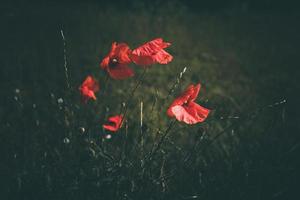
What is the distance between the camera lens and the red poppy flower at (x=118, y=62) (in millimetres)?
1354

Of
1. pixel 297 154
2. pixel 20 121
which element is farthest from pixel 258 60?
pixel 20 121

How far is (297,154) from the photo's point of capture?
6.22 ft

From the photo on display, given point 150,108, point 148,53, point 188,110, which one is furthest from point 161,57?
point 150,108

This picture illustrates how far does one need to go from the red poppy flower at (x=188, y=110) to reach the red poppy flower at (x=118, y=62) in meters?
0.20

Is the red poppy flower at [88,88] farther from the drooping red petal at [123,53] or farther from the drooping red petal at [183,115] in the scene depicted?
the drooping red petal at [183,115]

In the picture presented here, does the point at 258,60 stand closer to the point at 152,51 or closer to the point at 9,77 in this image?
the point at 9,77

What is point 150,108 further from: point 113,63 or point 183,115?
point 183,115

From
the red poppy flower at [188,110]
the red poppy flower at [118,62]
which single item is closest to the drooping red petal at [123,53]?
the red poppy flower at [118,62]

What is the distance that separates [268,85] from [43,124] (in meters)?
1.84

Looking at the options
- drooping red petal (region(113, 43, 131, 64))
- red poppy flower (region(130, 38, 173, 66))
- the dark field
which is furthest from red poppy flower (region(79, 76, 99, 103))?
red poppy flower (region(130, 38, 173, 66))

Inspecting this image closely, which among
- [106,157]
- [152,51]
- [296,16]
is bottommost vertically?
[296,16]

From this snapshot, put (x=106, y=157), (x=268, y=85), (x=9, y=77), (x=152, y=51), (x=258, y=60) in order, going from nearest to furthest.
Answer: (x=152, y=51)
(x=106, y=157)
(x=9, y=77)
(x=268, y=85)
(x=258, y=60)

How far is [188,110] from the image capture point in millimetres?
1264

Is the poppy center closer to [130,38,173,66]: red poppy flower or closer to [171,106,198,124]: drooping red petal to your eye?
[130,38,173,66]: red poppy flower
